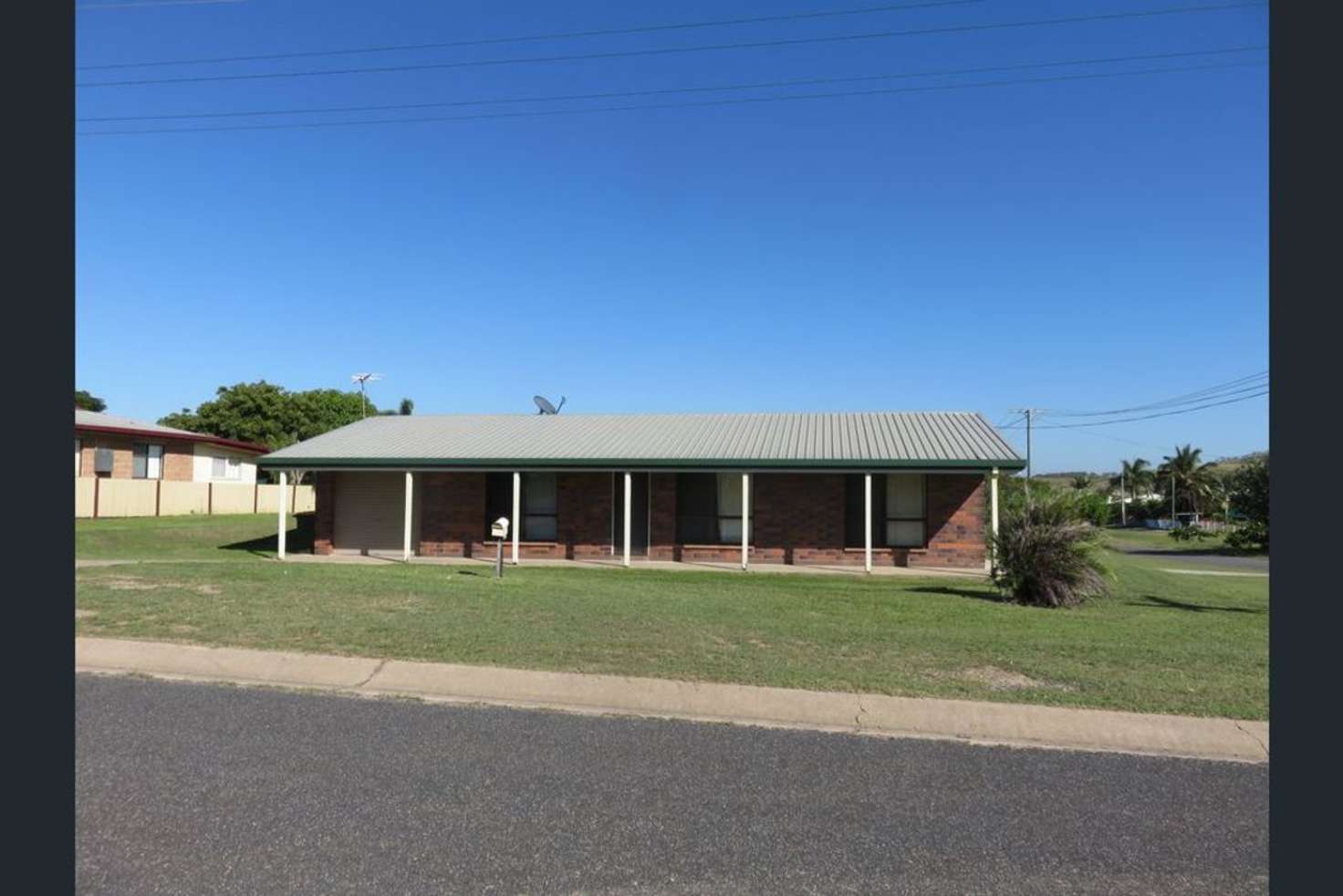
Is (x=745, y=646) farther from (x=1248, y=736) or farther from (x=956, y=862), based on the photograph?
(x=956, y=862)

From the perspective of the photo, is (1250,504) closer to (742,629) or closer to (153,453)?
(742,629)

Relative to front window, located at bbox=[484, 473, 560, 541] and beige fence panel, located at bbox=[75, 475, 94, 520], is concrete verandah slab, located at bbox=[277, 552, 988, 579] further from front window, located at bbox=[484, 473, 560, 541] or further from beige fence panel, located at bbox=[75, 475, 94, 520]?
beige fence panel, located at bbox=[75, 475, 94, 520]

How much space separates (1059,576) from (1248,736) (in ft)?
22.6

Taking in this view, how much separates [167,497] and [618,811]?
2500 centimetres

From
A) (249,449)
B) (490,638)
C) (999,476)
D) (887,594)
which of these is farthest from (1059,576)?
(249,449)

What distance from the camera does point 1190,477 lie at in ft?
254

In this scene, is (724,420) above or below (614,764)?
above

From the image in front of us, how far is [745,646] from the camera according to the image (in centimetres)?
830

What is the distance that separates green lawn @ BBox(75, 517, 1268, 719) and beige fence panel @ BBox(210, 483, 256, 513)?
14662 mm

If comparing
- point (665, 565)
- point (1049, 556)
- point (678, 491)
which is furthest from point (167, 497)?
point (1049, 556)

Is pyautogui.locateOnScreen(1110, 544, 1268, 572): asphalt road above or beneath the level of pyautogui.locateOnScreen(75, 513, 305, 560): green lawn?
beneath

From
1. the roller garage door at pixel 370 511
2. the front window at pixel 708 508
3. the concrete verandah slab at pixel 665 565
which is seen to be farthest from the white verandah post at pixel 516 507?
the front window at pixel 708 508

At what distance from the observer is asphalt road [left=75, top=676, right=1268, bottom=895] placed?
3555 millimetres

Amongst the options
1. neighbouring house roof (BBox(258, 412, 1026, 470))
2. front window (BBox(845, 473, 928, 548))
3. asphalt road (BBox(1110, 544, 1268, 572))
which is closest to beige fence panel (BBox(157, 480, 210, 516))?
neighbouring house roof (BBox(258, 412, 1026, 470))
